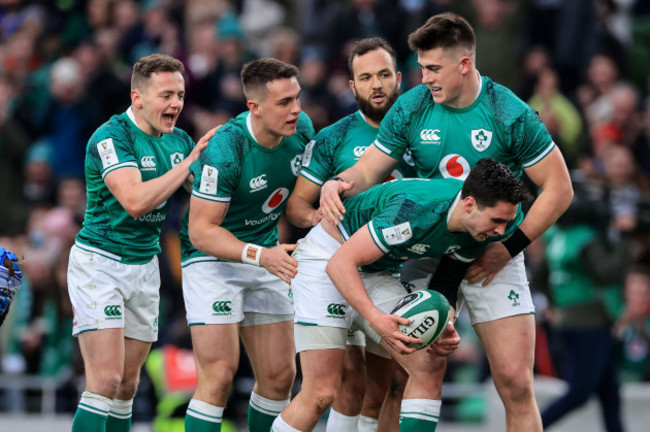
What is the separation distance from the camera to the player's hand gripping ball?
6.06 metres

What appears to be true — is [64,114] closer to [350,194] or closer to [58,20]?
[58,20]

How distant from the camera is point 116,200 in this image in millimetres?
6898

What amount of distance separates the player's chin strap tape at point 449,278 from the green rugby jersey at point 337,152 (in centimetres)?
79

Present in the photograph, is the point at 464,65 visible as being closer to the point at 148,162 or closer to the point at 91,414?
the point at 148,162

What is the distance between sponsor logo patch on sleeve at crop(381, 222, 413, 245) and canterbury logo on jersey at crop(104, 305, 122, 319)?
1.89 m

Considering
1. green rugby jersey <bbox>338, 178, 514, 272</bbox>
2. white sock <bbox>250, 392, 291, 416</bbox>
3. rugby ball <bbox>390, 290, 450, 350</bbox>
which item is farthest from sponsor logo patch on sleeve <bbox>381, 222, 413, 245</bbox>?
white sock <bbox>250, 392, 291, 416</bbox>

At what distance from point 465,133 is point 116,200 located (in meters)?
2.23

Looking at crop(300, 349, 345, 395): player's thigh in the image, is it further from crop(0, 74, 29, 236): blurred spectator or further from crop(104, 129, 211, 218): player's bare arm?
crop(0, 74, 29, 236): blurred spectator

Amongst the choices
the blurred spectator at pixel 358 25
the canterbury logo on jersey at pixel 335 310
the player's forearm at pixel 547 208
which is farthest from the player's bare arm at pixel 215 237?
the blurred spectator at pixel 358 25

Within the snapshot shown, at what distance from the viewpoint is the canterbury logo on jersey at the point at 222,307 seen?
679 cm

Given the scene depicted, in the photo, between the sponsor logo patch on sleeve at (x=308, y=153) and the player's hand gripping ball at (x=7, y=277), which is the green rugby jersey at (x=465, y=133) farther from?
the player's hand gripping ball at (x=7, y=277)

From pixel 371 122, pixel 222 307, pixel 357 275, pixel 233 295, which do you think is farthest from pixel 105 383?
pixel 371 122

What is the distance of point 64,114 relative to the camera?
42.9 ft

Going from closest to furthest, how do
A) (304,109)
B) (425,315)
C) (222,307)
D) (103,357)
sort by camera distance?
(425,315), (103,357), (222,307), (304,109)
